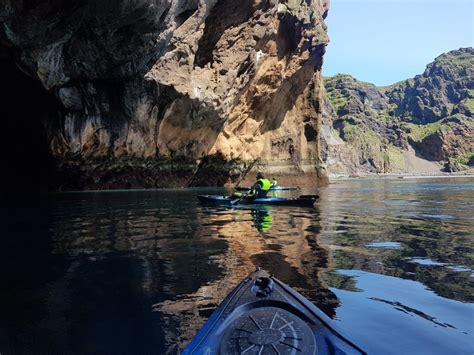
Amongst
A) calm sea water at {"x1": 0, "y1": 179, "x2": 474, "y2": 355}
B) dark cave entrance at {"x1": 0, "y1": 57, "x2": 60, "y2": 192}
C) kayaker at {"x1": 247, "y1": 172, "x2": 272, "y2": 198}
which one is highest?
dark cave entrance at {"x1": 0, "y1": 57, "x2": 60, "y2": 192}

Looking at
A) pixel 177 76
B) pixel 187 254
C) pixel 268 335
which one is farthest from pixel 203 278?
pixel 177 76

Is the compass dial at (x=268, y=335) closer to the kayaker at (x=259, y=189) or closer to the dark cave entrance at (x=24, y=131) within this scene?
the kayaker at (x=259, y=189)

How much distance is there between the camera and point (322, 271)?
25.5ft

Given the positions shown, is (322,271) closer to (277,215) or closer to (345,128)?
(277,215)

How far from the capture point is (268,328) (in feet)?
13.3

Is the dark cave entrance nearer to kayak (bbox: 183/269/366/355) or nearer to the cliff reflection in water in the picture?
the cliff reflection in water

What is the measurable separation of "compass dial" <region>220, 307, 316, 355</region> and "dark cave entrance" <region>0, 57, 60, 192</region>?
24.0 meters

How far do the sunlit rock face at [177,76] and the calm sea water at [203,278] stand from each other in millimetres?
11943

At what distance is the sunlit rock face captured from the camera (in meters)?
21.7

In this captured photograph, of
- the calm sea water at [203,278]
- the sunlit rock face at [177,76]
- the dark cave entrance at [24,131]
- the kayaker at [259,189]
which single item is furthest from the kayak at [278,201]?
the dark cave entrance at [24,131]

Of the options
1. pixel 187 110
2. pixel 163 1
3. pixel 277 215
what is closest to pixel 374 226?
pixel 277 215

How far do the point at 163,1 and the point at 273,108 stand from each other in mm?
28016

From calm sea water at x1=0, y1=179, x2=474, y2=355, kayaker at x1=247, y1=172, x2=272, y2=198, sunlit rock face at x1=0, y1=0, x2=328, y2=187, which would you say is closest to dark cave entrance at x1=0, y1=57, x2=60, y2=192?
sunlit rock face at x1=0, y1=0, x2=328, y2=187

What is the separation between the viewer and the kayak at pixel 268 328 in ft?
12.4
